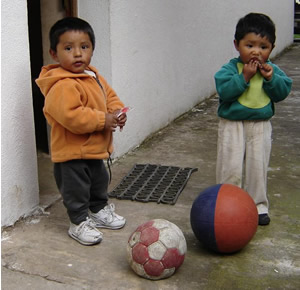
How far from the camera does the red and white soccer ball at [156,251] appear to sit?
3090mm

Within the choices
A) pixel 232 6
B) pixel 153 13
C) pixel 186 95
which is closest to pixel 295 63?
pixel 232 6

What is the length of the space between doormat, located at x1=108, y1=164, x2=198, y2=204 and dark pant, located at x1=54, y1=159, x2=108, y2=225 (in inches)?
28.8

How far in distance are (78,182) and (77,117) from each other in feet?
1.63

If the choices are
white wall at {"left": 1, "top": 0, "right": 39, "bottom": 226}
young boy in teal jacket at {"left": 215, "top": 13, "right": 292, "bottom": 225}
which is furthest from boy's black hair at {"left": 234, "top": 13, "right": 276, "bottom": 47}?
white wall at {"left": 1, "top": 0, "right": 39, "bottom": 226}

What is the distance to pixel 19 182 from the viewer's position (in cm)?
388

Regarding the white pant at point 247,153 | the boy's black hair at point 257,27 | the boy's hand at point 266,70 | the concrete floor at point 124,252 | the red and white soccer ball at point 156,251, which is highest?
the boy's black hair at point 257,27

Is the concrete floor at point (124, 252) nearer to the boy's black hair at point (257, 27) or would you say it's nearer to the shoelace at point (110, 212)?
the shoelace at point (110, 212)

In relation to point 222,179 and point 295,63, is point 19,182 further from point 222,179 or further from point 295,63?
point 295,63

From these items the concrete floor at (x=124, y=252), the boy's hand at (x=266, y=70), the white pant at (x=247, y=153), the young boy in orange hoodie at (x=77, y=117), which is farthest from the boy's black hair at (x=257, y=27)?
the concrete floor at (x=124, y=252)

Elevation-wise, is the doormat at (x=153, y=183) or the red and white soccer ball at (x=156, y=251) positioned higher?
the red and white soccer ball at (x=156, y=251)

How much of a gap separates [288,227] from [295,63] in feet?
33.0

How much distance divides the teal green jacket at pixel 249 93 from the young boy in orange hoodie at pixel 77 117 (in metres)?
0.79

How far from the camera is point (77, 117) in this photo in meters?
3.38

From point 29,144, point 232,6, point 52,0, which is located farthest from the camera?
point 232,6
